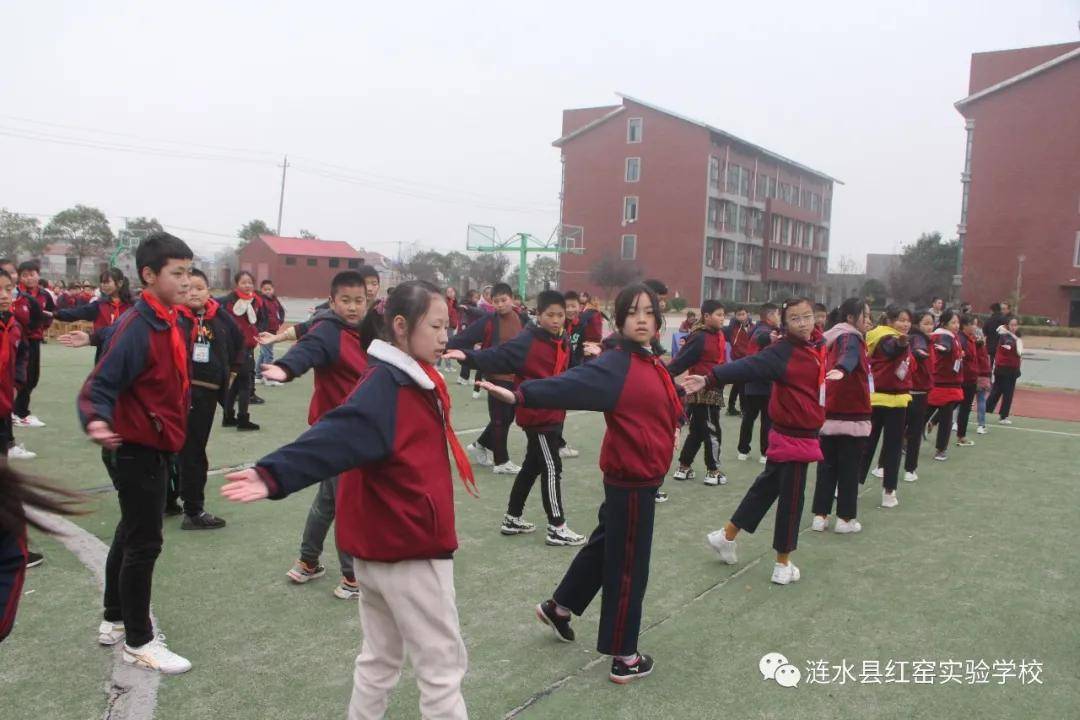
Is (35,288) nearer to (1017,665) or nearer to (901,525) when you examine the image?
(901,525)

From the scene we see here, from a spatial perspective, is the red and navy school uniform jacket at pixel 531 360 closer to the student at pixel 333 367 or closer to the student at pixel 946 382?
the student at pixel 333 367

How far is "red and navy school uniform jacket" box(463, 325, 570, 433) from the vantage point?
5004mm

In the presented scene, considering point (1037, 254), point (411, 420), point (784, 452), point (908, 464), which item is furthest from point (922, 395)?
point (1037, 254)

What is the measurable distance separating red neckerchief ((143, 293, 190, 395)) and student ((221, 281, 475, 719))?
1.46 m

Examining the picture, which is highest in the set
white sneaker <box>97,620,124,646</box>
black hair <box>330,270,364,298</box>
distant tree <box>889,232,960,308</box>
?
distant tree <box>889,232,960,308</box>

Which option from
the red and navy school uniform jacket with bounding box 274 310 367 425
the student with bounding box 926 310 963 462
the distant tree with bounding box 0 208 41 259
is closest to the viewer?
the red and navy school uniform jacket with bounding box 274 310 367 425

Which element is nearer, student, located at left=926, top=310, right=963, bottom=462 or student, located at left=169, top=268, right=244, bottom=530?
student, located at left=169, top=268, right=244, bottom=530

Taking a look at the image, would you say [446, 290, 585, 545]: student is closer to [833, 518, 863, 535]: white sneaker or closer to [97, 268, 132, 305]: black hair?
[833, 518, 863, 535]: white sneaker

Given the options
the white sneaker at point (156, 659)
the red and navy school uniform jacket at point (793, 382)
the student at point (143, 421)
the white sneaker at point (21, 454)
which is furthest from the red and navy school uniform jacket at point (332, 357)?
the white sneaker at point (21, 454)

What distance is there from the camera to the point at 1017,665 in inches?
154

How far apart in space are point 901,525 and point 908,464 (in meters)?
1.91

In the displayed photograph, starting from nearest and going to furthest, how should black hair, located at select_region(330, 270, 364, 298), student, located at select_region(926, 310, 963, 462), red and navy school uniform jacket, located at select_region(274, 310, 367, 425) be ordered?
red and navy school uniform jacket, located at select_region(274, 310, 367, 425) < black hair, located at select_region(330, 270, 364, 298) < student, located at select_region(926, 310, 963, 462)

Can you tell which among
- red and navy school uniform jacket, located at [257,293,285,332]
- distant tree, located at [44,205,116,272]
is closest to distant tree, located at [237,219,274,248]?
distant tree, located at [44,205,116,272]

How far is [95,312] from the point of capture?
8922 mm
